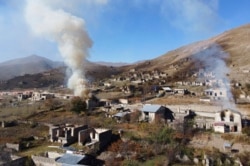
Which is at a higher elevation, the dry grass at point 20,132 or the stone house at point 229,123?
the stone house at point 229,123

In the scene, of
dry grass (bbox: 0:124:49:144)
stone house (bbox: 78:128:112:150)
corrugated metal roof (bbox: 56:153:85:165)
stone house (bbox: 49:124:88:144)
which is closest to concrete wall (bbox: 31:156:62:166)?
corrugated metal roof (bbox: 56:153:85:165)

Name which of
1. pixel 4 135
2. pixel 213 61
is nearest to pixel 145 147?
pixel 4 135

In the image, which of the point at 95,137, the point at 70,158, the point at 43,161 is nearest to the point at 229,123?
the point at 95,137

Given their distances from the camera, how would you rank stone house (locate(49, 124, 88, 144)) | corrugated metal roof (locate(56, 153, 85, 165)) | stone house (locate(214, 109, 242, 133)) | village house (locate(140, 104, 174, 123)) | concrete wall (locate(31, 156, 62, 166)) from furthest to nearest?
village house (locate(140, 104, 174, 123)), stone house (locate(214, 109, 242, 133)), stone house (locate(49, 124, 88, 144)), concrete wall (locate(31, 156, 62, 166)), corrugated metal roof (locate(56, 153, 85, 165))

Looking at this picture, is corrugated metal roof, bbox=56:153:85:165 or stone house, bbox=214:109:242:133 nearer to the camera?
corrugated metal roof, bbox=56:153:85:165

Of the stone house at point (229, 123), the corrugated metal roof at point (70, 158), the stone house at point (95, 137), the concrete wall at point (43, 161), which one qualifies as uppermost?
the stone house at point (229, 123)

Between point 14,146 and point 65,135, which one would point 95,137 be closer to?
point 65,135

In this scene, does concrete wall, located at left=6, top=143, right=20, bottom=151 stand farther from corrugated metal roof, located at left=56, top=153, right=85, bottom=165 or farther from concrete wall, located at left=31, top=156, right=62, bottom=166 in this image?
corrugated metal roof, located at left=56, top=153, right=85, bottom=165

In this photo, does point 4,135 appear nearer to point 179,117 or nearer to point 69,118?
point 69,118

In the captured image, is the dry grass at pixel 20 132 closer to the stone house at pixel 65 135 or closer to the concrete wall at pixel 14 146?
the concrete wall at pixel 14 146

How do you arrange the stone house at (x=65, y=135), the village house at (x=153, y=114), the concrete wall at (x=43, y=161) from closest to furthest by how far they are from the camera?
the concrete wall at (x=43, y=161) < the stone house at (x=65, y=135) < the village house at (x=153, y=114)

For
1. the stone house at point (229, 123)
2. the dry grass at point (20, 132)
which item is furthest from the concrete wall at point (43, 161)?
the stone house at point (229, 123)
